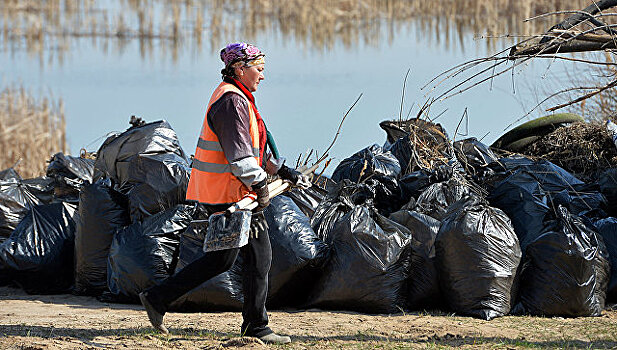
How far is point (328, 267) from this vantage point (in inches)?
178

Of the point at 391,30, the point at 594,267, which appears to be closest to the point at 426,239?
the point at 594,267

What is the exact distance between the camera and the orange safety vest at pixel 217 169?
11.6 ft

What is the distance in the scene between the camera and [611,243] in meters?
4.69

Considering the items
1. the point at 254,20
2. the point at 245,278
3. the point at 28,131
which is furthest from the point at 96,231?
the point at 254,20

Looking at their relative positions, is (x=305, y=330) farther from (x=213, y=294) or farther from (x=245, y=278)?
(x=213, y=294)

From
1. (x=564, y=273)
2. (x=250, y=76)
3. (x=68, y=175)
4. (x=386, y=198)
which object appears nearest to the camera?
(x=250, y=76)

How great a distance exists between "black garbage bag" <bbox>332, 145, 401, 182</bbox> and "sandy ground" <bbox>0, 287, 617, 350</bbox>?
52.6 inches

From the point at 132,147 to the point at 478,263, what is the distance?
225 cm

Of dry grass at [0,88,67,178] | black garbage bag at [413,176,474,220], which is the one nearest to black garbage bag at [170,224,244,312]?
black garbage bag at [413,176,474,220]

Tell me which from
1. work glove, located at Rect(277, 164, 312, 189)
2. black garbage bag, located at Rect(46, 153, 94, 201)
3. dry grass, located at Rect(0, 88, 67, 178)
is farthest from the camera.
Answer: dry grass, located at Rect(0, 88, 67, 178)

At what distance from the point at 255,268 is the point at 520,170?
2.27 m

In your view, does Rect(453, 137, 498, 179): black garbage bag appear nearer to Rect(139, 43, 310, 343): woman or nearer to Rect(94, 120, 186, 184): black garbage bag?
Rect(94, 120, 186, 184): black garbage bag

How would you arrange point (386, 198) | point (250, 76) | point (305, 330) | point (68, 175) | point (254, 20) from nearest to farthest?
1. point (250, 76)
2. point (305, 330)
3. point (386, 198)
4. point (68, 175)
5. point (254, 20)

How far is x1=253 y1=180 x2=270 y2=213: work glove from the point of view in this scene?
11.5 ft
